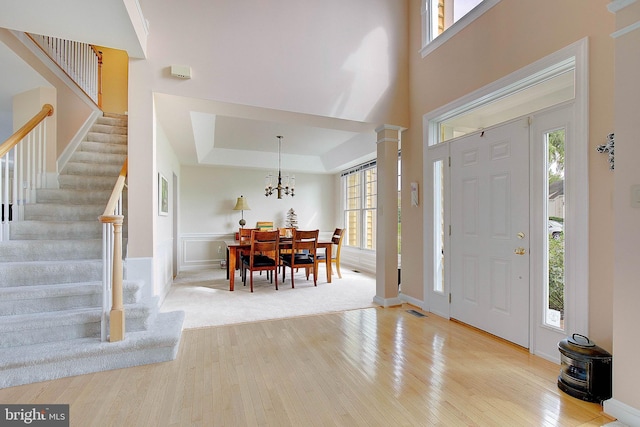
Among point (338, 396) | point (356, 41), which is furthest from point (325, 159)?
point (338, 396)

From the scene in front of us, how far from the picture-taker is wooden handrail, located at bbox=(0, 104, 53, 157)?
2.72m

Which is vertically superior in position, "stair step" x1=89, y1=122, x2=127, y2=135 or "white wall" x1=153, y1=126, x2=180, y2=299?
"stair step" x1=89, y1=122, x2=127, y2=135

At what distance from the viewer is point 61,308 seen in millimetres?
2453

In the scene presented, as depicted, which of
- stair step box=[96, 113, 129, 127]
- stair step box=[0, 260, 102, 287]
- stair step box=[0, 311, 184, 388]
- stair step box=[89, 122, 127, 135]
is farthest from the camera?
stair step box=[96, 113, 129, 127]

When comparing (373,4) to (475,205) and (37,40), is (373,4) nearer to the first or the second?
(475,205)

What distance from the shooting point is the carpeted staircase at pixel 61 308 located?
2154mm

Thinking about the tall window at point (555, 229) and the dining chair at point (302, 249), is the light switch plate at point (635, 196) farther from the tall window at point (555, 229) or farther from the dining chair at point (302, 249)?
the dining chair at point (302, 249)

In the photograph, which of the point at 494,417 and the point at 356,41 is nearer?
the point at 494,417

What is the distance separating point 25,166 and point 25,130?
492 millimetres

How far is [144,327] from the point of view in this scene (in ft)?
8.26

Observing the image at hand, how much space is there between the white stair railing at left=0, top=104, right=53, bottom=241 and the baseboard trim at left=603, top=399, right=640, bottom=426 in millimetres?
4833

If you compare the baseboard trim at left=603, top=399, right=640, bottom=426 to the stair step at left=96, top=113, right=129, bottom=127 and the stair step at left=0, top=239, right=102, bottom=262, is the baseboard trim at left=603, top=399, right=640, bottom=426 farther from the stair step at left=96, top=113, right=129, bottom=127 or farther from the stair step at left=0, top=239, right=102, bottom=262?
the stair step at left=96, top=113, right=129, bottom=127

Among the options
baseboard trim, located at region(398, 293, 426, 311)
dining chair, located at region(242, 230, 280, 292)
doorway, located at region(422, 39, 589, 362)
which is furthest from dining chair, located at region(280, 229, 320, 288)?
doorway, located at region(422, 39, 589, 362)

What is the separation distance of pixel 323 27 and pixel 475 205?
271 centimetres
